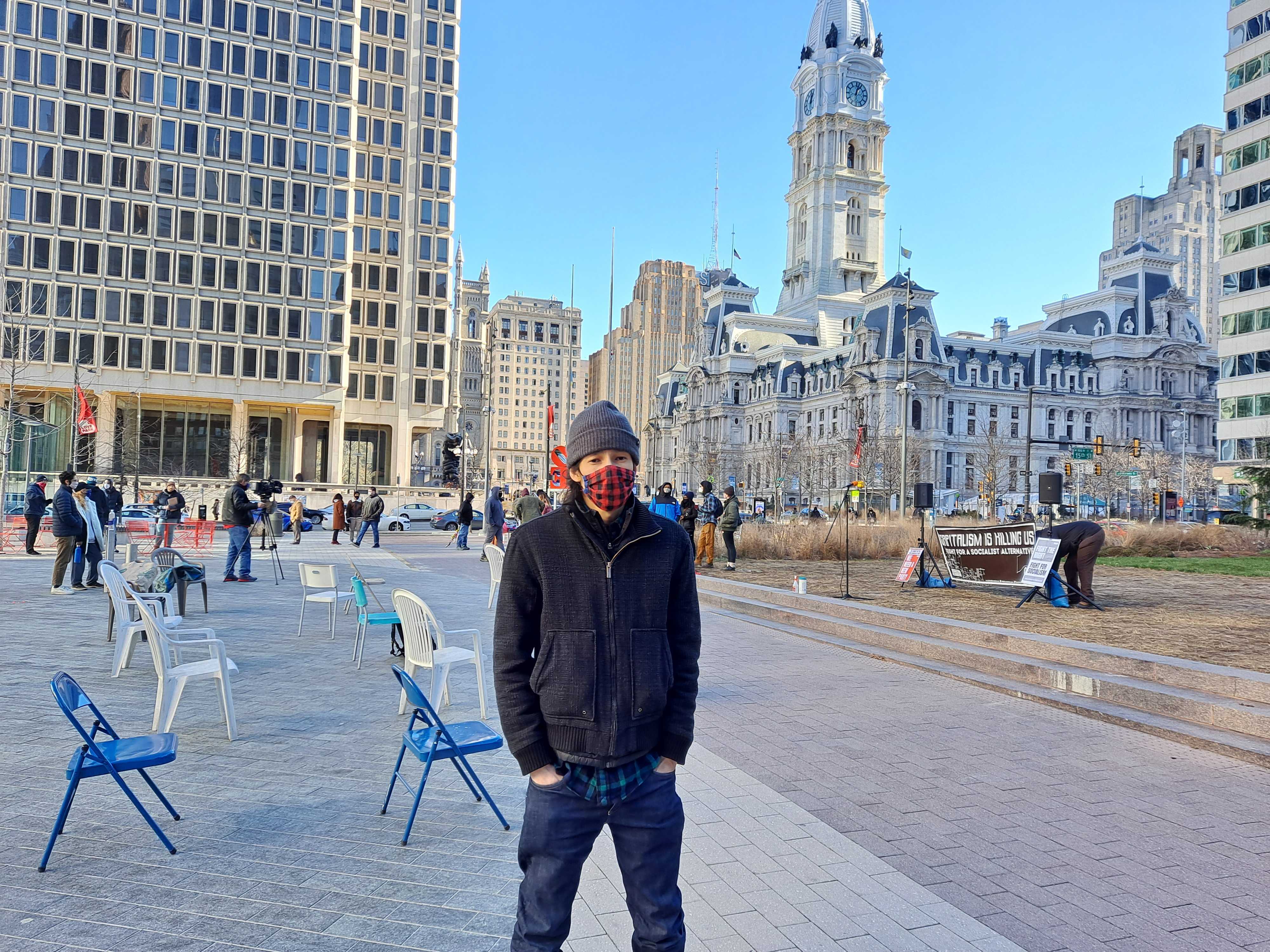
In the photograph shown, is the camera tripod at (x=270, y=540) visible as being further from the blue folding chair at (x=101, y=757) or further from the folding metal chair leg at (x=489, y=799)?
the folding metal chair leg at (x=489, y=799)

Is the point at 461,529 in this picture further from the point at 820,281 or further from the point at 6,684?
the point at 820,281

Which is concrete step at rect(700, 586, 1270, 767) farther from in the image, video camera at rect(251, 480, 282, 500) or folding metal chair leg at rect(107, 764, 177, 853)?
video camera at rect(251, 480, 282, 500)

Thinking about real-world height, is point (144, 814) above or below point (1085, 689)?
above

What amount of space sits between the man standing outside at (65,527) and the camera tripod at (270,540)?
367cm

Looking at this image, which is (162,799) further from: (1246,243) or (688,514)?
(1246,243)

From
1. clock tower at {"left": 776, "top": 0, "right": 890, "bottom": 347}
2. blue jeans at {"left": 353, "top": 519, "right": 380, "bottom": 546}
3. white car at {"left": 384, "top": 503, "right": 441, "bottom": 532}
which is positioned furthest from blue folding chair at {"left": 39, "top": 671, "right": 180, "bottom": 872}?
clock tower at {"left": 776, "top": 0, "right": 890, "bottom": 347}

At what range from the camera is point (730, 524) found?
21.2 metres

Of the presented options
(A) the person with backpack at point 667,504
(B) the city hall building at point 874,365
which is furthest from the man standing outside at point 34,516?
(B) the city hall building at point 874,365

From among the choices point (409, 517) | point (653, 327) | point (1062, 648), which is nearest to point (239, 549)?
point (1062, 648)

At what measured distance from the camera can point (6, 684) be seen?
26.7ft

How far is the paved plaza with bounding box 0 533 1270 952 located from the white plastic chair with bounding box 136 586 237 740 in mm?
229

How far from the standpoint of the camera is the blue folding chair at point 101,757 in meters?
4.29

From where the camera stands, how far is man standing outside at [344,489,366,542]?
34.9 metres

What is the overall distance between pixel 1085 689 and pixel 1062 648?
1122 millimetres
